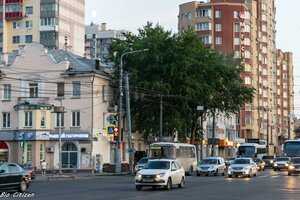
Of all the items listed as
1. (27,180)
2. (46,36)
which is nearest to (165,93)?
(27,180)

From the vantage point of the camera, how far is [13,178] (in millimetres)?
29000

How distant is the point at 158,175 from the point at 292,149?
4193 cm

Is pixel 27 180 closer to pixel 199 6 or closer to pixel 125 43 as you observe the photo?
pixel 125 43

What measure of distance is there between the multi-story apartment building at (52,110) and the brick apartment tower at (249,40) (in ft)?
146

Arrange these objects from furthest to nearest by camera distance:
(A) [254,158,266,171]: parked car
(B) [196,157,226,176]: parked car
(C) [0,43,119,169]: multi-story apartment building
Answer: (A) [254,158,266,171]: parked car
(C) [0,43,119,169]: multi-story apartment building
(B) [196,157,226,176]: parked car

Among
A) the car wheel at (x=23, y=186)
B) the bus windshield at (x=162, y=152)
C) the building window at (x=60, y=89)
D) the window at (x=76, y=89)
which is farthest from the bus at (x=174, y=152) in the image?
the car wheel at (x=23, y=186)

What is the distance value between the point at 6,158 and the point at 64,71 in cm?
1127

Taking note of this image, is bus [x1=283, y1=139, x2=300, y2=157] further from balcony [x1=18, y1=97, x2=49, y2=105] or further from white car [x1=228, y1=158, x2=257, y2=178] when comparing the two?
balcony [x1=18, y1=97, x2=49, y2=105]

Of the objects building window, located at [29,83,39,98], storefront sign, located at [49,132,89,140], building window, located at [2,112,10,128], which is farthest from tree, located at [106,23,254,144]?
building window, located at [2,112,10,128]

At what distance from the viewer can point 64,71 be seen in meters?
66.6

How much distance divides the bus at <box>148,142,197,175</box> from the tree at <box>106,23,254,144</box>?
26.7 ft

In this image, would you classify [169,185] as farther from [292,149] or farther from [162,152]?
[292,149]

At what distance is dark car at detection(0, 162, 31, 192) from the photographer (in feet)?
93.7

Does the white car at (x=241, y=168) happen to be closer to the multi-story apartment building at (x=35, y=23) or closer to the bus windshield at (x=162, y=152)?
the bus windshield at (x=162, y=152)
